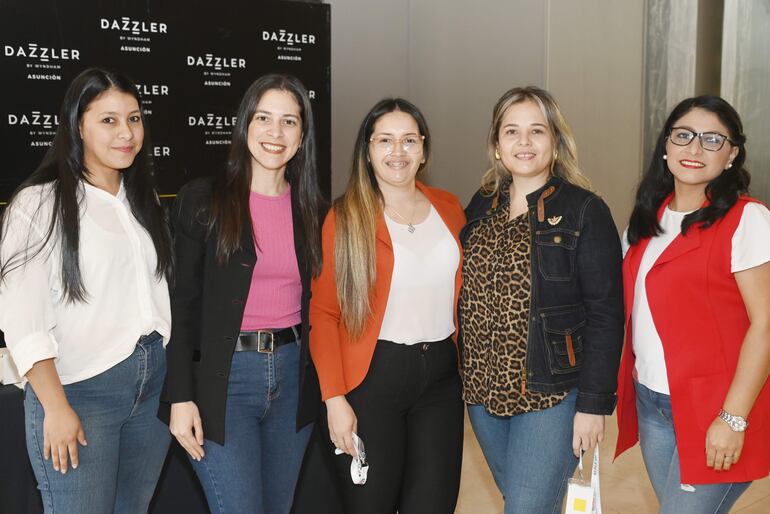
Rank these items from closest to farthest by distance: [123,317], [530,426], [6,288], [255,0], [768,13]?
[6,288], [123,317], [530,426], [768,13], [255,0]

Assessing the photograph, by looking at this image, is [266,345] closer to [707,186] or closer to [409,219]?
[409,219]

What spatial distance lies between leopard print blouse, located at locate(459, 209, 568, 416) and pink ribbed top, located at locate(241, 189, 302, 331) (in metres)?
0.53

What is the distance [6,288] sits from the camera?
1939 millimetres

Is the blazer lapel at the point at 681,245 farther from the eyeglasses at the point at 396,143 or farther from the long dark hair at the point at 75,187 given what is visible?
the long dark hair at the point at 75,187

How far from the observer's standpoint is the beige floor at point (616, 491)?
389cm

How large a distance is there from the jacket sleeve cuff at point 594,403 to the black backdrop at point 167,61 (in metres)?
2.71

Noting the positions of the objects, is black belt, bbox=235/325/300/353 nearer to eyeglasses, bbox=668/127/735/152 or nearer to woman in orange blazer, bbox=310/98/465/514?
woman in orange blazer, bbox=310/98/465/514

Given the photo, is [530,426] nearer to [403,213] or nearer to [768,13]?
[403,213]

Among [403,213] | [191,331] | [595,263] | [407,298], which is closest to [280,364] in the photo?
[191,331]

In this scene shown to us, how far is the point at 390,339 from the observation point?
7.80ft

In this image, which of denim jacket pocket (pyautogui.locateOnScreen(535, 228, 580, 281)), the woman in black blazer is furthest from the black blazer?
denim jacket pocket (pyautogui.locateOnScreen(535, 228, 580, 281))

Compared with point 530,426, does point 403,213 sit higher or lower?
higher

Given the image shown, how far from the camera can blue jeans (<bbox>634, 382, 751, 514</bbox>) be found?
2119mm

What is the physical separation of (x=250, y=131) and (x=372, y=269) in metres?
0.56
